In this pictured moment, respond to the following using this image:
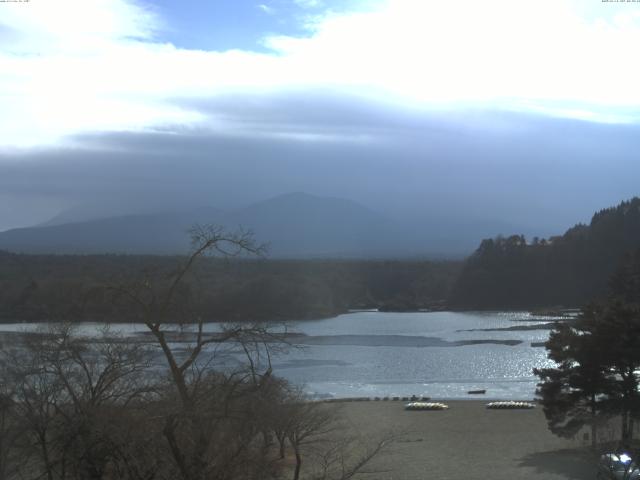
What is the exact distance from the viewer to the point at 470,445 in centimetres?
2230

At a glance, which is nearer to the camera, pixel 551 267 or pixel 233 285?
pixel 233 285

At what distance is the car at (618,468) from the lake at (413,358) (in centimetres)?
1155

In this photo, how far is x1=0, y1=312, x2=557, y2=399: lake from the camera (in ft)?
119

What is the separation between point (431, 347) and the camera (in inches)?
2105

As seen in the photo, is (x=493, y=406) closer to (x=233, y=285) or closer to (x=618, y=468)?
(x=233, y=285)

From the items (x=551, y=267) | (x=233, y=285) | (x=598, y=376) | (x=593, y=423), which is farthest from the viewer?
(x=551, y=267)

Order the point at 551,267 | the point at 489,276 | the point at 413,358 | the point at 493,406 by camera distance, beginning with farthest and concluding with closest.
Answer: the point at 489,276 → the point at 551,267 → the point at 413,358 → the point at 493,406

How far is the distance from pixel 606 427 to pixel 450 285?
285ft

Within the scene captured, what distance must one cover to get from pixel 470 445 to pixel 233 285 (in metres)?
19.1

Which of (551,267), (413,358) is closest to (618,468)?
(413,358)

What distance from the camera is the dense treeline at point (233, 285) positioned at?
11328 millimetres

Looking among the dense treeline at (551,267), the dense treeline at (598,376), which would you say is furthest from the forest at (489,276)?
the dense treeline at (598,376)

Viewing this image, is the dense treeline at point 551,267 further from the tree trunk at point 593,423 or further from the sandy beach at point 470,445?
the tree trunk at point 593,423

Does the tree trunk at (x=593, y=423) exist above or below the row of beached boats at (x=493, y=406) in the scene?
above
